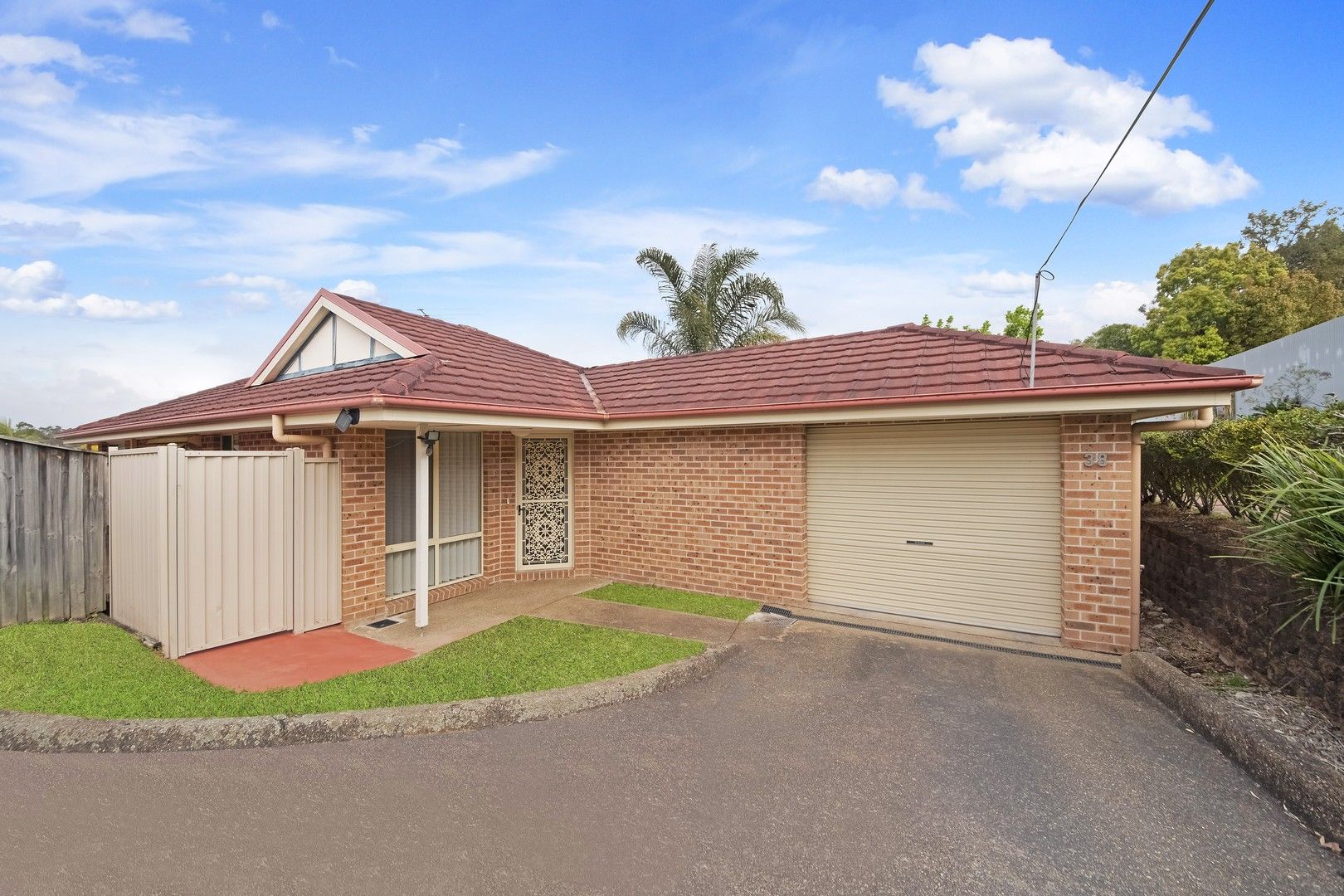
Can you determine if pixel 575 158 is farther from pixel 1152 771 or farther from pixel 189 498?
pixel 1152 771

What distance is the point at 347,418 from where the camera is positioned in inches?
228

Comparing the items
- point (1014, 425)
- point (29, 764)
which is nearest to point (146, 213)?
point (29, 764)

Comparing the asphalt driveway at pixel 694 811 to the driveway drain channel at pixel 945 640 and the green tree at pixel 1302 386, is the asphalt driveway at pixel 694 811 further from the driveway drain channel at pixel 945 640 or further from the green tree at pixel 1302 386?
the green tree at pixel 1302 386

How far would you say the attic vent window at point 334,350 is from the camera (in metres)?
8.61

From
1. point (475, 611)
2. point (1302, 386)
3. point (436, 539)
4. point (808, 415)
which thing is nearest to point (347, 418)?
point (436, 539)

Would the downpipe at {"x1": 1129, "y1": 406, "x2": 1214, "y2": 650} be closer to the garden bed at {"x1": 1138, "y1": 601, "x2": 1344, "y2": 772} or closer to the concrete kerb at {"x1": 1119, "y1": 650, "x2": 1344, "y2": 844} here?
the garden bed at {"x1": 1138, "y1": 601, "x2": 1344, "y2": 772}

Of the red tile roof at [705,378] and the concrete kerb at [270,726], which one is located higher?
the red tile roof at [705,378]

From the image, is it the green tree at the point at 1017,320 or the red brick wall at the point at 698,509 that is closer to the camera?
the red brick wall at the point at 698,509

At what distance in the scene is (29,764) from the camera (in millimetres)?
3785

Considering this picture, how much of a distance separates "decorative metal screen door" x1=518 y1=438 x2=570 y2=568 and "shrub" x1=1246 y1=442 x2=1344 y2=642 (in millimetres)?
7775

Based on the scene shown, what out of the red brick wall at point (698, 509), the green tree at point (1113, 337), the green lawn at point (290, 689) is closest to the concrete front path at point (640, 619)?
the green lawn at point (290, 689)

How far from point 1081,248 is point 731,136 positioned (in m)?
7.22

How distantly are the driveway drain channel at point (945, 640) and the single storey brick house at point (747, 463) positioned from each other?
28 cm

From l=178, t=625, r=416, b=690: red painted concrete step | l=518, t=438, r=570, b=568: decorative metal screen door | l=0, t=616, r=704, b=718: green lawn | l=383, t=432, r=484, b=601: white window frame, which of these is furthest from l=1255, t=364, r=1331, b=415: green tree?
l=178, t=625, r=416, b=690: red painted concrete step
